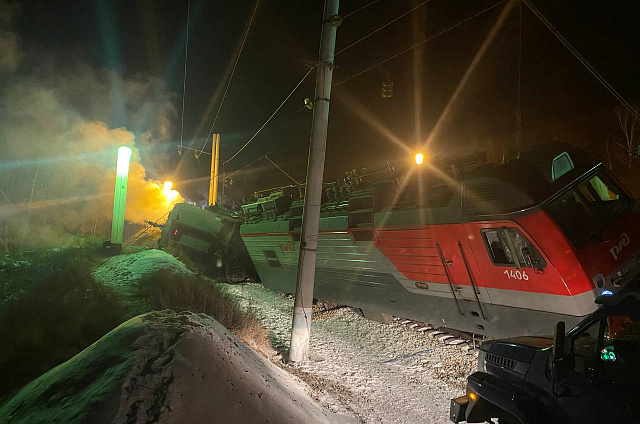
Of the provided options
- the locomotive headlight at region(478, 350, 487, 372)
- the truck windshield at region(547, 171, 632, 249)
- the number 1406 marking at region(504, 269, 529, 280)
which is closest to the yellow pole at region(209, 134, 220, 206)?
the number 1406 marking at region(504, 269, 529, 280)

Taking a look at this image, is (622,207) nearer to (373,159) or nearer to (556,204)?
(556,204)

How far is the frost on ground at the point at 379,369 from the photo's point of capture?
5.10 metres

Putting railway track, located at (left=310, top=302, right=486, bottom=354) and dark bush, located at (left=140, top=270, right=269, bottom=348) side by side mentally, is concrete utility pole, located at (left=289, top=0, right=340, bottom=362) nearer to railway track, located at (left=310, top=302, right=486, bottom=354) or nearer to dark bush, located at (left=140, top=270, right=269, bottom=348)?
dark bush, located at (left=140, top=270, right=269, bottom=348)

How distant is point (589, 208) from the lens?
591cm

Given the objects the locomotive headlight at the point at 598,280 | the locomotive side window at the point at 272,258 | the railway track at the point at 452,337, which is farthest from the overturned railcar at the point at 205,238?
the locomotive headlight at the point at 598,280

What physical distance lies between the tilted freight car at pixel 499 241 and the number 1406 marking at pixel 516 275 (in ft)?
0.05

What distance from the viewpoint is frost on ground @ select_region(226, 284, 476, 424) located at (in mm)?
5104

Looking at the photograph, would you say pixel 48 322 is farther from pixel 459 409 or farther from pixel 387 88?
pixel 387 88

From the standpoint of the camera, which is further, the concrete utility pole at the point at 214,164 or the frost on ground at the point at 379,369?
the concrete utility pole at the point at 214,164

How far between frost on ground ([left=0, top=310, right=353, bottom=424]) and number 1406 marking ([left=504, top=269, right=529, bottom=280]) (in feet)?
11.8

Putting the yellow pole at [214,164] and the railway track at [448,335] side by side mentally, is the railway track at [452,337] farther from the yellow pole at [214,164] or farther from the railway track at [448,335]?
the yellow pole at [214,164]

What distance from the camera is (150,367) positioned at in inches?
123

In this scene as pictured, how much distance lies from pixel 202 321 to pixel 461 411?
3.12 meters

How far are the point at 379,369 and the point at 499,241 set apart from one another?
119 inches
